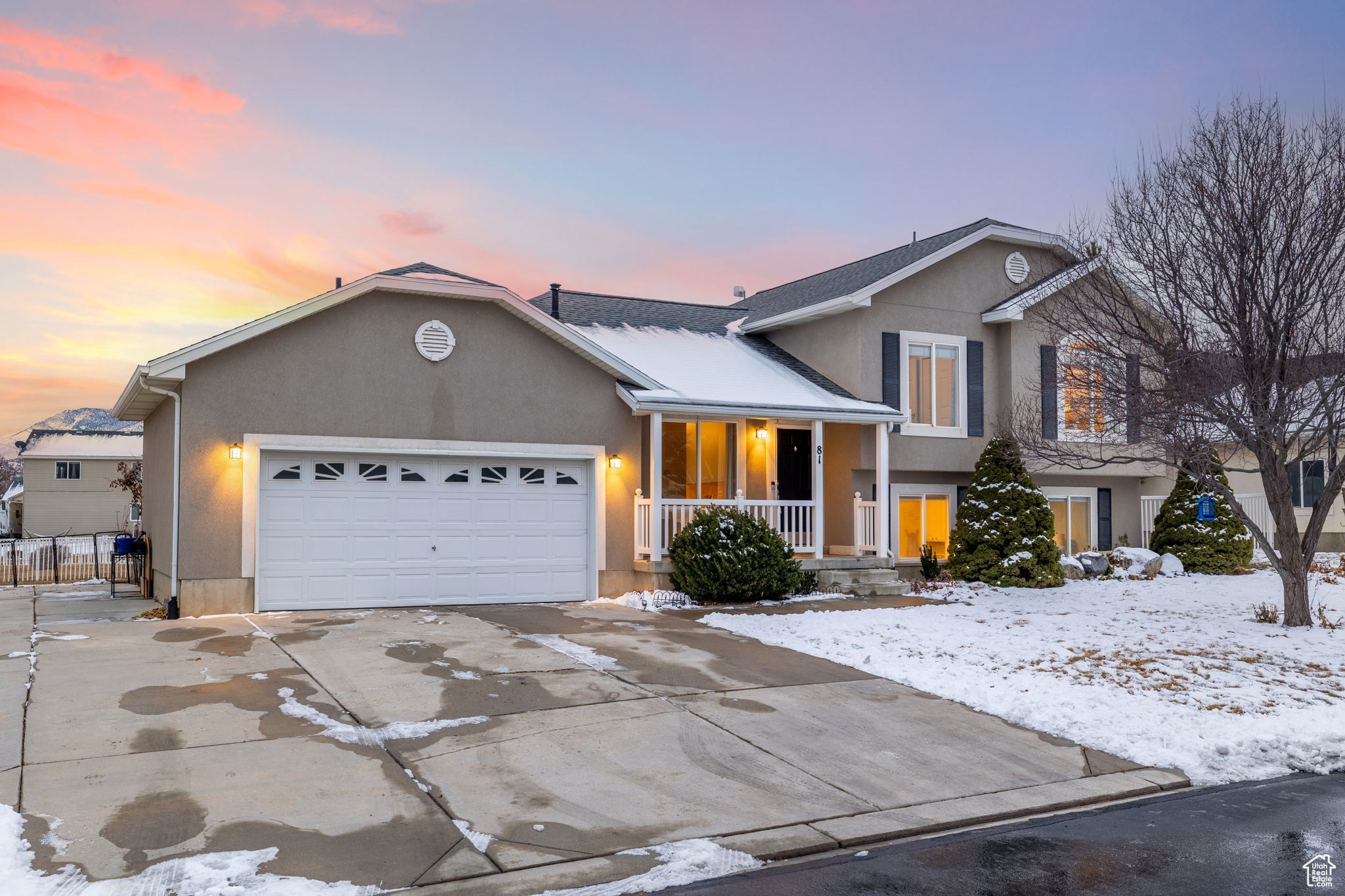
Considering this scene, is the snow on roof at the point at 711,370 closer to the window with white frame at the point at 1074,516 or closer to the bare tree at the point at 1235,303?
the bare tree at the point at 1235,303

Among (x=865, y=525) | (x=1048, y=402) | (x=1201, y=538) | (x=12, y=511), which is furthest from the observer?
(x=12, y=511)

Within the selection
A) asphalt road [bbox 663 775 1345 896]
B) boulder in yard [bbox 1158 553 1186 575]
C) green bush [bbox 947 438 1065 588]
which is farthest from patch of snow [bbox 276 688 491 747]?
boulder in yard [bbox 1158 553 1186 575]

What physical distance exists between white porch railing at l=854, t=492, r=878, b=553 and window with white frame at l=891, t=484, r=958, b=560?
101 cm

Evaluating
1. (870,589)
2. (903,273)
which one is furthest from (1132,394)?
(903,273)

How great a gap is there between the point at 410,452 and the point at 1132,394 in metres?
9.44

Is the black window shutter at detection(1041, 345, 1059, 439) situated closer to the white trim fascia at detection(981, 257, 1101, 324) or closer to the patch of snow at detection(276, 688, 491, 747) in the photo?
the white trim fascia at detection(981, 257, 1101, 324)

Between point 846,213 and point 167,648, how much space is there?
16.9 m

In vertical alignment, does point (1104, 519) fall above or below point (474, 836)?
above

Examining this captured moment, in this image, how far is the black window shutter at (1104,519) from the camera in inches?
787

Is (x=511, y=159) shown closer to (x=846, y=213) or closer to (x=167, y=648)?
(x=846, y=213)

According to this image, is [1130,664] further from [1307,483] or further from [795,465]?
[1307,483]

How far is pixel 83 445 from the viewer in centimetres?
4441

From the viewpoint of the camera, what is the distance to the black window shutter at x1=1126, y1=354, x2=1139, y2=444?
38.9 feet

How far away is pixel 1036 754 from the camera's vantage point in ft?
23.2
